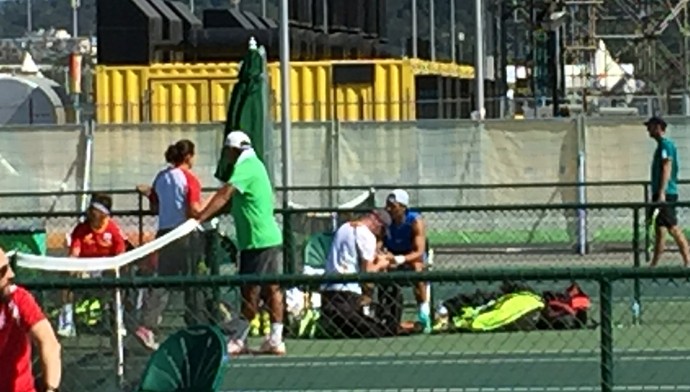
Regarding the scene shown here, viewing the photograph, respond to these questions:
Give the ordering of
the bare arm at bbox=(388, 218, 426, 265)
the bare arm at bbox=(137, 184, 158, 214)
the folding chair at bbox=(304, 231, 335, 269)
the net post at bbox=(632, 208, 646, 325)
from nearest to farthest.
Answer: the net post at bbox=(632, 208, 646, 325) < the bare arm at bbox=(137, 184, 158, 214) < the bare arm at bbox=(388, 218, 426, 265) < the folding chair at bbox=(304, 231, 335, 269)

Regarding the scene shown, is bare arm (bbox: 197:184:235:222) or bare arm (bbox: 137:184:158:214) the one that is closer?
bare arm (bbox: 197:184:235:222)

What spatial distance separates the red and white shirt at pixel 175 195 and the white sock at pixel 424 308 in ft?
6.92

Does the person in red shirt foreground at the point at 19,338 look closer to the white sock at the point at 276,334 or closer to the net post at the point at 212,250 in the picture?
the white sock at the point at 276,334

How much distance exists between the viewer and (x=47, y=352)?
861cm

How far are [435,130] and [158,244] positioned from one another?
51.3 feet

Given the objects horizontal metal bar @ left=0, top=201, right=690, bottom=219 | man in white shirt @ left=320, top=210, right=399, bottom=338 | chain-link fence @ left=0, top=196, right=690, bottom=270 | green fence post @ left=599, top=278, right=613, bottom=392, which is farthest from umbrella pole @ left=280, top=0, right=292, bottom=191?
green fence post @ left=599, top=278, right=613, bottom=392

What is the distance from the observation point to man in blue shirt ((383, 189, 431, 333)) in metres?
16.8

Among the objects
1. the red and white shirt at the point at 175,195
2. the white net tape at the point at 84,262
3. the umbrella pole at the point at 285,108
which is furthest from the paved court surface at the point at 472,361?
the umbrella pole at the point at 285,108

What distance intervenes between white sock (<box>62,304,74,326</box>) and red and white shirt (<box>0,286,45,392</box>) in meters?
3.00

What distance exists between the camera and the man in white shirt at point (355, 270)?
1360 centimetres

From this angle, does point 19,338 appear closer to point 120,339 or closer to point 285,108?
point 120,339

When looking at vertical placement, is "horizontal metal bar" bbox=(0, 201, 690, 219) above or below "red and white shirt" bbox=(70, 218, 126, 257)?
above

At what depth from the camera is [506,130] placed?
28453 millimetres

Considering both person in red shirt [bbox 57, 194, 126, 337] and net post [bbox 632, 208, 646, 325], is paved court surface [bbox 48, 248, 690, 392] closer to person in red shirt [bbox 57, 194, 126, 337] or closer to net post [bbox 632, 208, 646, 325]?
net post [bbox 632, 208, 646, 325]
